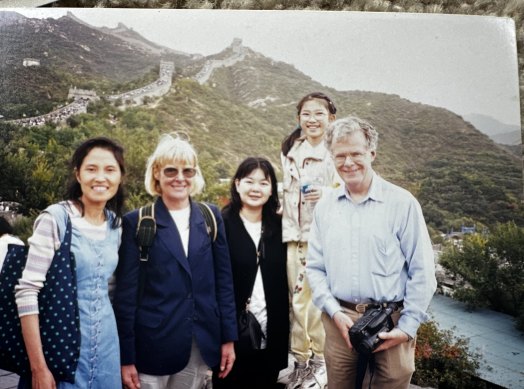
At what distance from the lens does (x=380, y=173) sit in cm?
346

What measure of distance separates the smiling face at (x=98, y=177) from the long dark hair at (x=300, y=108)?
3.68 ft

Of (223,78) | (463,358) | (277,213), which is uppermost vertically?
(223,78)

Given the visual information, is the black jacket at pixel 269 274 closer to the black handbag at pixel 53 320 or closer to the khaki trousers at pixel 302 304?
the khaki trousers at pixel 302 304

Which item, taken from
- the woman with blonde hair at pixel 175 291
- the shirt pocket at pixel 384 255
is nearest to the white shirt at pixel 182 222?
the woman with blonde hair at pixel 175 291

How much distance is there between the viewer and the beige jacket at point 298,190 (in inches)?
135

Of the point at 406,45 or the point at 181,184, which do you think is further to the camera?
the point at 406,45

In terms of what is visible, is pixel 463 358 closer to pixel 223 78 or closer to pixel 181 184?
pixel 181 184

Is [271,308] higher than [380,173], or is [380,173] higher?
[380,173]

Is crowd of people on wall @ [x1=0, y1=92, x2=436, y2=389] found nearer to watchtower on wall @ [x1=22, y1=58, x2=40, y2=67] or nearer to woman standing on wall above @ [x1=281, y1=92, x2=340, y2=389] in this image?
woman standing on wall above @ [x1=281, y1=92, x2=340, y2=389]

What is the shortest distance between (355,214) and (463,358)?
4.36 feet

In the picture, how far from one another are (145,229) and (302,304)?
1.18 metres

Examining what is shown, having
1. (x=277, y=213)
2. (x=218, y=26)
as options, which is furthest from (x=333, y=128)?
(x=218, y=26)

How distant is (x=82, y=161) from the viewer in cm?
320

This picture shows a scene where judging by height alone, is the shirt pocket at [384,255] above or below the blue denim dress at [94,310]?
above
